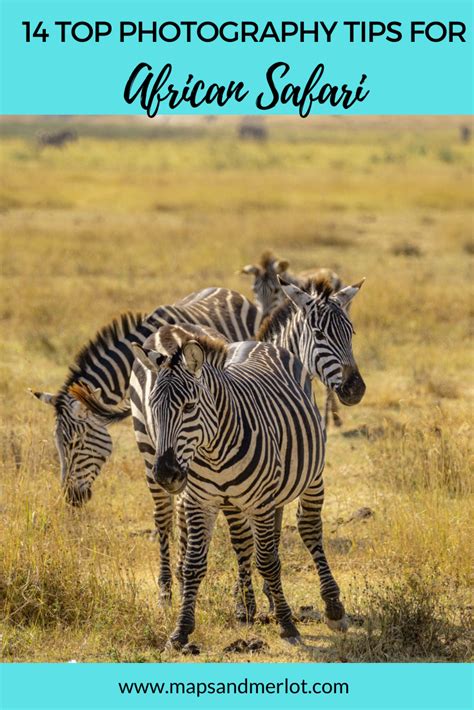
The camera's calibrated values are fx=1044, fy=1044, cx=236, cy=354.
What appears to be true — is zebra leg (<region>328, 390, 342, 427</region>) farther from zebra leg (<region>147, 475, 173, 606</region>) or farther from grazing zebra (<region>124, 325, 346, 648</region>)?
grazing zebra (<region>124, 325, 346, 648</region>)

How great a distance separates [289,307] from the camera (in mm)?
7238

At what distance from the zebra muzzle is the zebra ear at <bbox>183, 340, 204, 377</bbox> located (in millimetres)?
449

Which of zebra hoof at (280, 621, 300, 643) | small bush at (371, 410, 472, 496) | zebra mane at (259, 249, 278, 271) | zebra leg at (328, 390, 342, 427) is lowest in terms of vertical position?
zebra hoof at (280, 621, 300, 643)

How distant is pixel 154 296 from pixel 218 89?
8.42m

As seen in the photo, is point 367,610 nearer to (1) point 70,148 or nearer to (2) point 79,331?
(2) point 79,331

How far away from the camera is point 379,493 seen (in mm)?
8391

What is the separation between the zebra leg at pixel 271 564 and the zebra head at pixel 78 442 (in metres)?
2.04

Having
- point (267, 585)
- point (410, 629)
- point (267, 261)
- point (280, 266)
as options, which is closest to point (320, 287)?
point (267, 585)

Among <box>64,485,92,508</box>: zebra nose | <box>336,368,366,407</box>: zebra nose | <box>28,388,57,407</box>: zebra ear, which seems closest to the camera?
<box>336,368,366,407</box>: zebra nose

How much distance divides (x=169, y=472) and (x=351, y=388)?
2164 millimetres

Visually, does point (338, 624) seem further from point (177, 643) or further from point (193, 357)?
point (193, 357)

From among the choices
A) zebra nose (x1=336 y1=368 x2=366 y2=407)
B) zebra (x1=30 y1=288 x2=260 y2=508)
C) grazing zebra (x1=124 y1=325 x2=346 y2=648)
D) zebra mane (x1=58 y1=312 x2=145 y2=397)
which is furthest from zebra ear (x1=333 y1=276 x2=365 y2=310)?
zebra mane (x1=58 y1=312 x2=145 y2=397)

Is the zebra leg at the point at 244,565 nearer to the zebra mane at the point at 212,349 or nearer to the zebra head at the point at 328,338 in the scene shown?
the zebra mane at the point at 212,349

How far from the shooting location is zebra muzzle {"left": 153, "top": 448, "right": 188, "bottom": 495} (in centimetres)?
477
